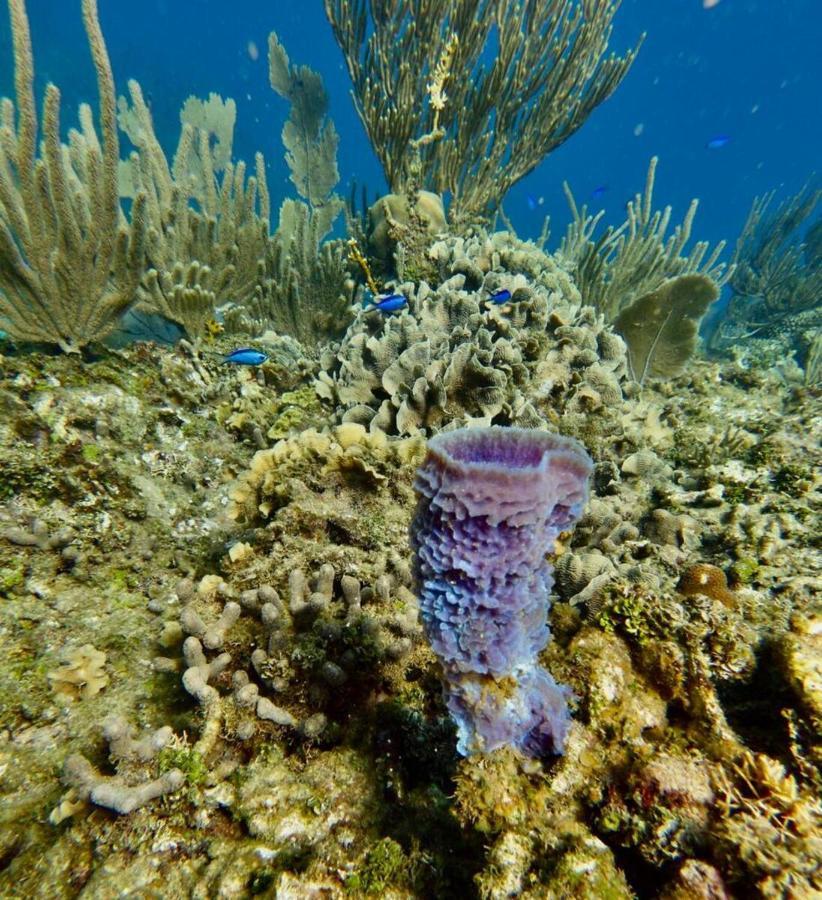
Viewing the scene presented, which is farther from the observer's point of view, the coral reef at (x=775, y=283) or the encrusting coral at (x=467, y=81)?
the coral reef at (x=775, y=283)

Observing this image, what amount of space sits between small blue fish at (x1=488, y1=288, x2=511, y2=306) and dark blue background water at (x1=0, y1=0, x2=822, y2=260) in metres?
48.1

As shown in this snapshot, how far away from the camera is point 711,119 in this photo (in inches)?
3575

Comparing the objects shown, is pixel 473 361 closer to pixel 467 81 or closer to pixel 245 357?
pixel 245 357

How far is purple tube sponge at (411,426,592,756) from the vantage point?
4.41ft

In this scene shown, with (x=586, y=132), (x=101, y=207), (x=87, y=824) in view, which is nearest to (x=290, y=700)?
(x=87, y=824)

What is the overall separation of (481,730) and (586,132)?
143m

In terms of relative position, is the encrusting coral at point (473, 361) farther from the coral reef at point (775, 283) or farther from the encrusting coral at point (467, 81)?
the coral reef at point (775, 283)

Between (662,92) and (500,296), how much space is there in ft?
409

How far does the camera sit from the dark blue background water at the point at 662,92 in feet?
199

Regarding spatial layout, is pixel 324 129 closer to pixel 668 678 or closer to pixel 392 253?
pixel 392 253

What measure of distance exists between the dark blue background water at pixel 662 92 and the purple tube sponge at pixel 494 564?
5105 centimetres

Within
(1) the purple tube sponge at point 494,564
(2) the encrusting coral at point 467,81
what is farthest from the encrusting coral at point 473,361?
(2) the encrusting coral at point 467,81

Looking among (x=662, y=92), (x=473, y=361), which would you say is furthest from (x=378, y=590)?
(x=662, y=92)

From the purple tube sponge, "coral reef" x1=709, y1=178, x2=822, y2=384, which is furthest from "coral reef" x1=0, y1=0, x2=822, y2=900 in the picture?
"coral reef" x1=709, y1=178, x2=822, y2=384
